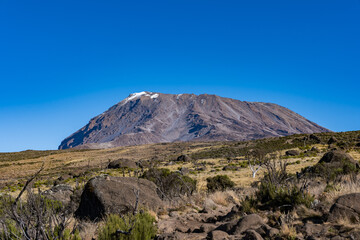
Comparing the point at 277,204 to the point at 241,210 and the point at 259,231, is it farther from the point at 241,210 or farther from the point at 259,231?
the point at 259,231

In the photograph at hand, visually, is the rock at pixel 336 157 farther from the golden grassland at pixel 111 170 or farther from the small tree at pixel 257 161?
the small tree at pixel 257 161

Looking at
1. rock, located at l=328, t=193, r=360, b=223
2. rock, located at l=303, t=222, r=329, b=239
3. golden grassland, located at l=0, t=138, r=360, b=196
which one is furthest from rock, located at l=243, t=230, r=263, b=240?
golden grassland, located at l=0, t=138, r=360, b=196

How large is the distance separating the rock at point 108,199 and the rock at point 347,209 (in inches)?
238

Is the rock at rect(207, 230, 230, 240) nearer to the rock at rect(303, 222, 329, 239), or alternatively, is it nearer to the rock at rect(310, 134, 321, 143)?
the rock at rect(303, 222, 329, 239)

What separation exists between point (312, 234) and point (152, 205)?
6.86 metres

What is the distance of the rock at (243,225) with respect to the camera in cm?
586

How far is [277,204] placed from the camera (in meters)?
7.89

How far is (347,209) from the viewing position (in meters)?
5.72

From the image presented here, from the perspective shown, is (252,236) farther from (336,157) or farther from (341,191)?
(336,157)

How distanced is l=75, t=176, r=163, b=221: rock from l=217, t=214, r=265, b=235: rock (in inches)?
173

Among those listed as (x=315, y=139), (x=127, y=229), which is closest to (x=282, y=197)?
(x=127, y=229)

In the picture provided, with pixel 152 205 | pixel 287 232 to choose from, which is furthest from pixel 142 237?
pixel 152 205

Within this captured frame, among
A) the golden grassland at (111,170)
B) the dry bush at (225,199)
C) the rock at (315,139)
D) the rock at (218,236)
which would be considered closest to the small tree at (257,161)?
the golden grassland at (111,170)

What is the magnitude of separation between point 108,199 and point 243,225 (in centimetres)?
588
